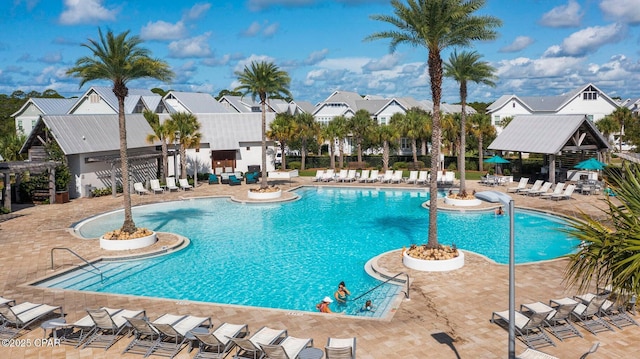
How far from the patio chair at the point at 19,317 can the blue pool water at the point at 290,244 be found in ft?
11.3

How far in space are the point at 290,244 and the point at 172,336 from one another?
10768 millimetres

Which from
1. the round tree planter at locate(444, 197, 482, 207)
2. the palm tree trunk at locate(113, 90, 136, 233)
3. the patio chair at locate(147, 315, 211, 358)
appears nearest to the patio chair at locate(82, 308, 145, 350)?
the patio chair at locate(147, 315, 211, 358)

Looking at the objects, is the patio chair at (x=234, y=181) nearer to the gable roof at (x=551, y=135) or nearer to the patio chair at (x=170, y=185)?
the patio chair at (x=170, y=185)

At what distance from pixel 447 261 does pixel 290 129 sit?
2871 cm

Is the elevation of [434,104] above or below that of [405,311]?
above

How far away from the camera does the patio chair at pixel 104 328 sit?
11.8 m

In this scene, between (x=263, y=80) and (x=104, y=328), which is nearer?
(x=104, y=328)

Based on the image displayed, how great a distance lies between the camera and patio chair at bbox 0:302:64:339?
12438mm

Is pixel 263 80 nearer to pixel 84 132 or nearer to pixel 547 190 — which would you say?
pixel 84 132

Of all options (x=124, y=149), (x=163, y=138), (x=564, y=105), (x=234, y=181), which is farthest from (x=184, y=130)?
(x=564, y=105)

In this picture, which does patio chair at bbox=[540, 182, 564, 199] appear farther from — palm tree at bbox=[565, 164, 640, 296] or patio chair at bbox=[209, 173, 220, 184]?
palm tree at bbox=[565, 164, 640, 296]

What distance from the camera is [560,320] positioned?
493 inches

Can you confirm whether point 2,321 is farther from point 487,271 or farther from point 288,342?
point 487,271

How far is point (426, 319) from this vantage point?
13.0m
